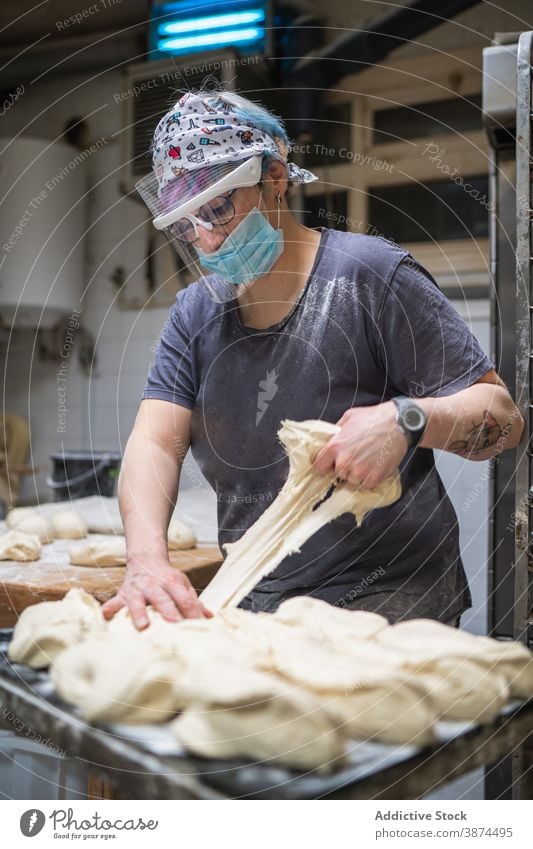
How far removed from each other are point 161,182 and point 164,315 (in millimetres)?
220

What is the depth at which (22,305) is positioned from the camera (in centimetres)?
126

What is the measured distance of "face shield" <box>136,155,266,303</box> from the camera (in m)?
0.83

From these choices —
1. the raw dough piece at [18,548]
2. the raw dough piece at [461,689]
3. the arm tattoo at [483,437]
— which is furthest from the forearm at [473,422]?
the raw dough piece at [18,548]

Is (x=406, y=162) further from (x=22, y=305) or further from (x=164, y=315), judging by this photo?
(x=22, y=305)

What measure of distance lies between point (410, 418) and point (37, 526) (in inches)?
36.8

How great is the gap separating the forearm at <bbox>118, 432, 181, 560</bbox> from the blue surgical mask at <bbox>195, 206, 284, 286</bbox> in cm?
26

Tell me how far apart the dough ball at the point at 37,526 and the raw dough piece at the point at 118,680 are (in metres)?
0.71

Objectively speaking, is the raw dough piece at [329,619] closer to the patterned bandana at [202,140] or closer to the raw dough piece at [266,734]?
the raw dough piece at [266,734]

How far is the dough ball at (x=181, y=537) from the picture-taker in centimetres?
137

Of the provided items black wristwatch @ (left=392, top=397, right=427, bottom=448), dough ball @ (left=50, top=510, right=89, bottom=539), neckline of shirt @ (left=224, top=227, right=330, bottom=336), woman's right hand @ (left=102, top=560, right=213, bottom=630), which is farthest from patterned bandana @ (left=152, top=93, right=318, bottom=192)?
dough ball @ (left=50, top=510, right=89, bottom=539)

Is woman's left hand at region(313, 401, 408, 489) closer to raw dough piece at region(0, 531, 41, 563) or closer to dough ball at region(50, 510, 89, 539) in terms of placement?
raw dough piece at region(0, 531, 41, 563)

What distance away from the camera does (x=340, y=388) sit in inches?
33.9

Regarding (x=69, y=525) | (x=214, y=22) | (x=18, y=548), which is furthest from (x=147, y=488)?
(x=214, y=22)

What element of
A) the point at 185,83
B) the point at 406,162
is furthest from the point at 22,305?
the point at 406,162
